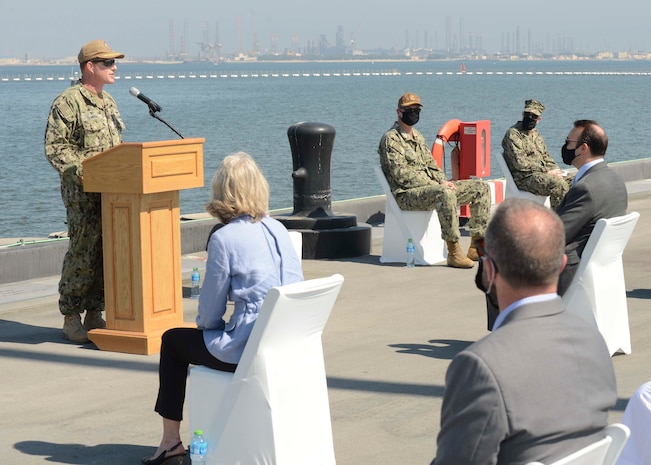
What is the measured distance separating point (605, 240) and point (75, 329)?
340cm

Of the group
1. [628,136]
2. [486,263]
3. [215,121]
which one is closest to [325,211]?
[486,263]

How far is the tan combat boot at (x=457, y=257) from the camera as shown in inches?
421

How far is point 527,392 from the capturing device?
107 inches

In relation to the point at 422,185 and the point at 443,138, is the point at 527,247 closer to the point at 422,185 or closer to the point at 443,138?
the point at 422,185

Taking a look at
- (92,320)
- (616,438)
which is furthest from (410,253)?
(616,438)

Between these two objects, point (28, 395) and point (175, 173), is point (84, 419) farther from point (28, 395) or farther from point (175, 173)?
point (175, 173)

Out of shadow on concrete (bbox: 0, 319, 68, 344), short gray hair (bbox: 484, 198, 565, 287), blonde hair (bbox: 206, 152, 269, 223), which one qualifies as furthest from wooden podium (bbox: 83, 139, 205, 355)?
short gray hair (bbox: 484, 198, 565, 287)

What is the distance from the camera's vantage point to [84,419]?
605 centimetres

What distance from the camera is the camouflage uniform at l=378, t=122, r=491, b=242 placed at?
1076cm

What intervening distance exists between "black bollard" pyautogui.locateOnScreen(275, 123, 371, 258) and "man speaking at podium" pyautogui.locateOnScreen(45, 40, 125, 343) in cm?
376

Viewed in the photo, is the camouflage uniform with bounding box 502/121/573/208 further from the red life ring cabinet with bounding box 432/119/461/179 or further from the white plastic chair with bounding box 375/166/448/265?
the white plastic chair with bounding box 375/166/448/265

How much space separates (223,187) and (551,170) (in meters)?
8.19

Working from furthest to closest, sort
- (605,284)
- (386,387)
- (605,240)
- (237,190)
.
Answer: (605,284), (605,240), (386,387), (237,190)

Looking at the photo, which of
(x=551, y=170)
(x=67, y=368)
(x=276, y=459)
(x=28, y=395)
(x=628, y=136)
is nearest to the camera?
(x=276, y=459)
